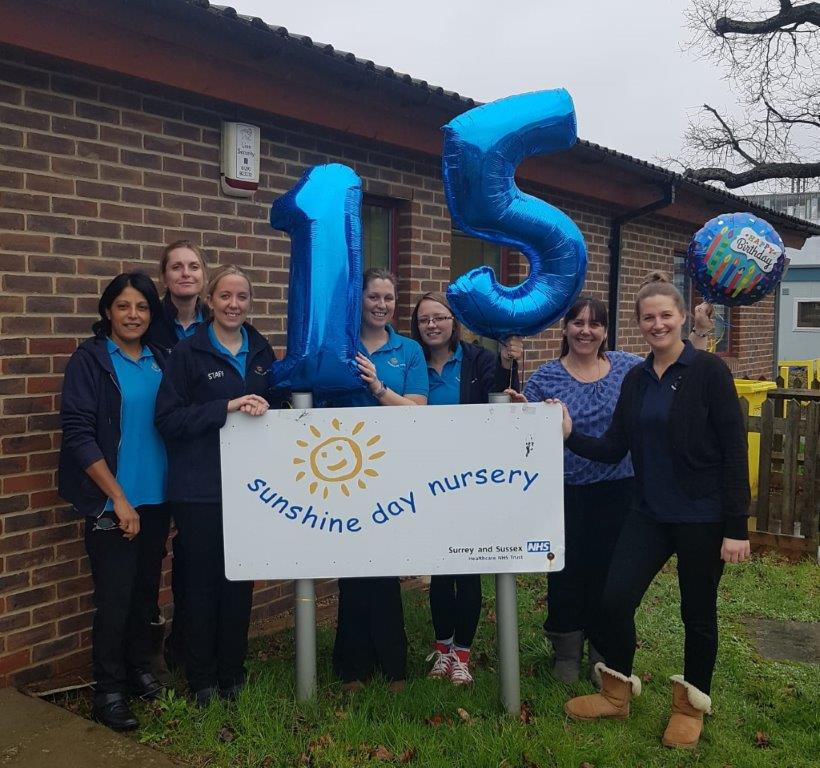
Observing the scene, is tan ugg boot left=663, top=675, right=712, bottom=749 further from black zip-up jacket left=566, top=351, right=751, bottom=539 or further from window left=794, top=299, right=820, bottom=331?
window left=794, top=299, right=820, bottom=331

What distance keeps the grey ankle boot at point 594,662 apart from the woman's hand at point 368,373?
157 centimetres

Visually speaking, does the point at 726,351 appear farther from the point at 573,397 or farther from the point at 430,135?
the point at 573,397

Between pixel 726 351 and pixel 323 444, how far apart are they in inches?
363

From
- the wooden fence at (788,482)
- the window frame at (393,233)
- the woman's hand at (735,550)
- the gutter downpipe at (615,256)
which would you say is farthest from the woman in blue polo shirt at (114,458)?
the gutter downpipe at (615,256)

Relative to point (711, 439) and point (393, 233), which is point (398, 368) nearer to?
point (711, 439)

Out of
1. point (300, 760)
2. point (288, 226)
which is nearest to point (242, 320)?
point (288, 226)

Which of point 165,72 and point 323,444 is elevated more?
point 165,72

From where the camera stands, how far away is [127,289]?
3072 mm

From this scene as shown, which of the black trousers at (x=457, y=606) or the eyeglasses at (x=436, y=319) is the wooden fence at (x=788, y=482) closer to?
the black trousers at (x=457, y=606)

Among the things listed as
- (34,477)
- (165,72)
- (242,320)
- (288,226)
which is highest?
(165,72)

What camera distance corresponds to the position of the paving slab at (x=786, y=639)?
4180 millimetres

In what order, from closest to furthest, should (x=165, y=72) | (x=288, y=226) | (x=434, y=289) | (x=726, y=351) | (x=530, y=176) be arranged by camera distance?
(x=288, y=226)
(x=165, y=72)
(x=434, y=289)
(x=530, y=176)
(x=726, y=351)

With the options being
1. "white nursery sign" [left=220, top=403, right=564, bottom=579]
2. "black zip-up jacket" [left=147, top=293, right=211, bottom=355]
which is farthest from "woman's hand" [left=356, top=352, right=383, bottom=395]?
"black zip-up jacket" [left=147, top=293, right=211, bottom=355]

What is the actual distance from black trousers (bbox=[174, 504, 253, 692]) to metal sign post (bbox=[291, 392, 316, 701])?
228 mm
